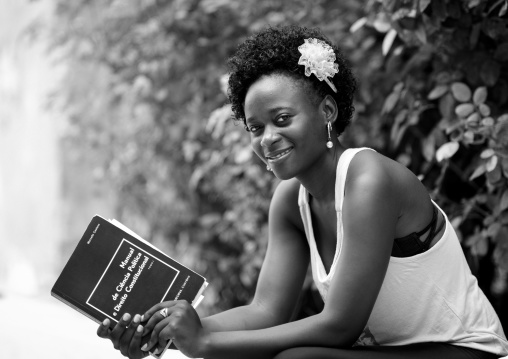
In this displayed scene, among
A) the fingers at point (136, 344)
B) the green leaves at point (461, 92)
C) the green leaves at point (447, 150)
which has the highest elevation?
the green leaves at point (461, 92)

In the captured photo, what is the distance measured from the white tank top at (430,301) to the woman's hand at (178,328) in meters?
0.37

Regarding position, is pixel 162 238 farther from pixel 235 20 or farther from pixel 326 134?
pixel 326 134

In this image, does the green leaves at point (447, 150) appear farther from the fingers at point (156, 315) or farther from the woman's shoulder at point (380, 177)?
the fingers at point (156, 315)

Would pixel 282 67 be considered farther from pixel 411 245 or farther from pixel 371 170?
pixel 411 245

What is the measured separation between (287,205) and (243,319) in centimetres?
36

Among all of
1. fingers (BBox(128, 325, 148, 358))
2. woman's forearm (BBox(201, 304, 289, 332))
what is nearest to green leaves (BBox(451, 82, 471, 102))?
woman's forearm (BBox(201, 304, 289, 332))

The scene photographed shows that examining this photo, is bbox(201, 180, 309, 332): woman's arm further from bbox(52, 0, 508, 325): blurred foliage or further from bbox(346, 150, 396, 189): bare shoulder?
bbox(52, 0, 508, 325): blurred foliage

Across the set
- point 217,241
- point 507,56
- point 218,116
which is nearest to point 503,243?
point 507,56

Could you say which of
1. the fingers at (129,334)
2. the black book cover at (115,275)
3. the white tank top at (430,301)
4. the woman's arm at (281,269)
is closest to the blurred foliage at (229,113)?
the white tank top at (430,301)

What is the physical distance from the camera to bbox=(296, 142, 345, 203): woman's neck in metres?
2.19

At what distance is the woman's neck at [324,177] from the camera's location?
7.18ft

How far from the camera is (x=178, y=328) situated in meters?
2.04

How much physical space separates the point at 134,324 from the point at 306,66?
0.81 m

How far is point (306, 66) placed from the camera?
211 centimetres
